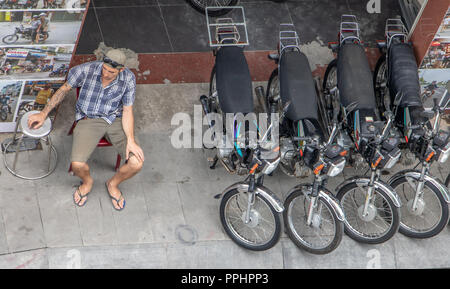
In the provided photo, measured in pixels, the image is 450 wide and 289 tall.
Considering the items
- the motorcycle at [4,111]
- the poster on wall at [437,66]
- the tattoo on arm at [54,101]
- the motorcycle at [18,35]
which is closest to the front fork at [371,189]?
the poster on wall at [437,66]

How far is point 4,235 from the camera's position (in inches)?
233

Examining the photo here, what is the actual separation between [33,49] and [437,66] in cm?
449

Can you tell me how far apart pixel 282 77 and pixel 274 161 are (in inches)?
45.5

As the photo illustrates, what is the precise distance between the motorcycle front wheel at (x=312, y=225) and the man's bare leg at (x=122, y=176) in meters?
1.60

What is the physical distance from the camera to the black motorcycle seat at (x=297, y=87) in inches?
241

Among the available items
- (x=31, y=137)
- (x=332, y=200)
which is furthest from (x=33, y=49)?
(x=332, y=200)

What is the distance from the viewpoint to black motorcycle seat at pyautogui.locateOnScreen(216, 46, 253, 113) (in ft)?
19.7

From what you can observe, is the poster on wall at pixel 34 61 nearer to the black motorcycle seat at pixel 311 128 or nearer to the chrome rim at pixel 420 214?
the black motorcycle seat at pixel 311 128

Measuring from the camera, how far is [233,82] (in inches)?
241

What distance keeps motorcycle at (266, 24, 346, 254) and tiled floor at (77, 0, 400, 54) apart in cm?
138

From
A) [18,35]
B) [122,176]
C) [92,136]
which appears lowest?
[122,176]

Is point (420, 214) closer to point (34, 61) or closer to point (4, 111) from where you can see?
point (34, 61)

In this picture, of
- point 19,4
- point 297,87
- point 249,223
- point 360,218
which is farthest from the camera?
point 360,218

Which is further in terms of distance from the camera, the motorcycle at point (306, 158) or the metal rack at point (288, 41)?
the metal rack at point (288, 41)
